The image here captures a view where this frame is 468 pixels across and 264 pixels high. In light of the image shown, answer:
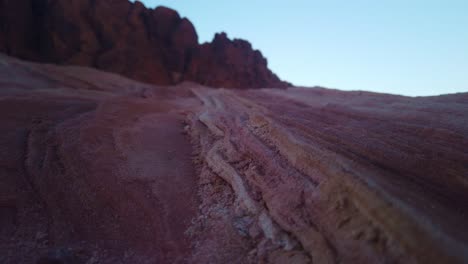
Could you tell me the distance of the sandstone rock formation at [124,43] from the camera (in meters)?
21.0

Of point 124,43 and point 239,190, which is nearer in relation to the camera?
point 239,190

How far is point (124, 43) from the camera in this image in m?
→ 23.7

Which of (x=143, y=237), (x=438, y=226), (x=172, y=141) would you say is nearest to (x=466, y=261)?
(x=438, y=226)

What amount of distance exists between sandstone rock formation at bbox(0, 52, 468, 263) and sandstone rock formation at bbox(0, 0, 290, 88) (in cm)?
2007

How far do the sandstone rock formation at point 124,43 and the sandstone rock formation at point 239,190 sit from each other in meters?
20.1

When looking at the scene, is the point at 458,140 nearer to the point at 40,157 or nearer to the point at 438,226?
the point at 438,226

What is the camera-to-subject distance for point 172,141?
4.11 meters

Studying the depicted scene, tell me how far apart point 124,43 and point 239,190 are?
24.0 metres

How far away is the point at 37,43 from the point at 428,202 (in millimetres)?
26029

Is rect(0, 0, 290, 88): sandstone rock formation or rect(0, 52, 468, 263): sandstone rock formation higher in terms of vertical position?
rect(0, 0, 290, 88): sandstone rock formation

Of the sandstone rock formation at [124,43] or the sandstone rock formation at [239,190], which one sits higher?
the sandstone rock formation at [124,43]

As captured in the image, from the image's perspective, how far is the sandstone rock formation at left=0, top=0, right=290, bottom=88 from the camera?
21.0 m

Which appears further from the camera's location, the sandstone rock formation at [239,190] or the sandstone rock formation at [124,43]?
the sandstone rock formation at [124,43]

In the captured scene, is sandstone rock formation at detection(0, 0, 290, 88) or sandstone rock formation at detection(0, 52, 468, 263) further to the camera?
sandstone rock formation at detection(0, 0, 290, 88)
